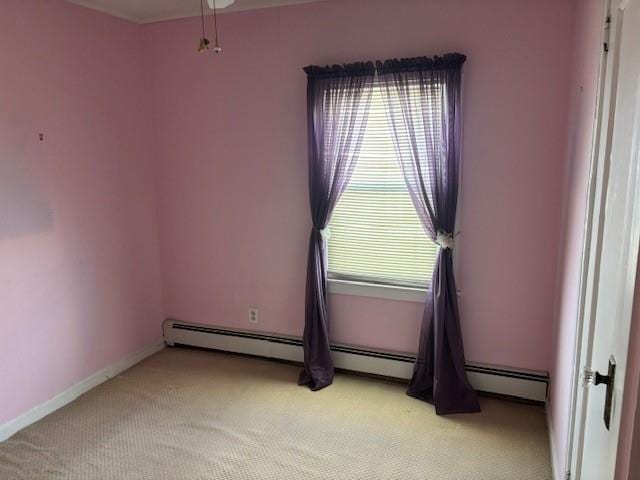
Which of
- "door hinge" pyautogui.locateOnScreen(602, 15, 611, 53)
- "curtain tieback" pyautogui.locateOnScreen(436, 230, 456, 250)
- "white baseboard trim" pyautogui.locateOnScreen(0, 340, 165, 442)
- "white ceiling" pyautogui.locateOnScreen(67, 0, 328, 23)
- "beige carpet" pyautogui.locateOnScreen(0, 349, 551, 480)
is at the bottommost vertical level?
"beige carpet" pyautogui.locateOnScreen(0, 349, 551, 480)

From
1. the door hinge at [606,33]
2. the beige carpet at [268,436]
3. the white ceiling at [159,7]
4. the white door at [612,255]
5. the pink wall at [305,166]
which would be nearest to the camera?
the white door at [612,255]

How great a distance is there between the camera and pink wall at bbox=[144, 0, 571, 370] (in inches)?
103

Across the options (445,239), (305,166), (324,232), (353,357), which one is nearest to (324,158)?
(305,166)

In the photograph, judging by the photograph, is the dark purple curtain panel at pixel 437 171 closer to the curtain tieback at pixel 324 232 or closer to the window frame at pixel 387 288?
the window frame at pixel 387 288

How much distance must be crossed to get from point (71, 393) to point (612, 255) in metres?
3.00

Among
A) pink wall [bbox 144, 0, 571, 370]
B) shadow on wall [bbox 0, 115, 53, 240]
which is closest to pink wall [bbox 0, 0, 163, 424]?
shadow on wall [bbox 0, 115, 53, 240]

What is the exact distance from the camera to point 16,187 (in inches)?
101

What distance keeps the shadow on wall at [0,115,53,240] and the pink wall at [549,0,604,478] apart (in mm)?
2707

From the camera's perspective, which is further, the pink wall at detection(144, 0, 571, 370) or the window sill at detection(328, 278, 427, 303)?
the window sill at detection(328, 278, 427, 303)

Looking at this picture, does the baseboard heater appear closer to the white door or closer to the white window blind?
the white window blind

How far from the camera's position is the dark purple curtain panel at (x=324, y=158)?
113 inches

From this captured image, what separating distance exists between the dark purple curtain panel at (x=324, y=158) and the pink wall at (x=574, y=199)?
1.09m

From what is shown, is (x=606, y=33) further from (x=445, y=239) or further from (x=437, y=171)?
(x=445, y=239)

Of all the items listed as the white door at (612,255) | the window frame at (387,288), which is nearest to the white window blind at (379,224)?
the window frame at (387,288)
